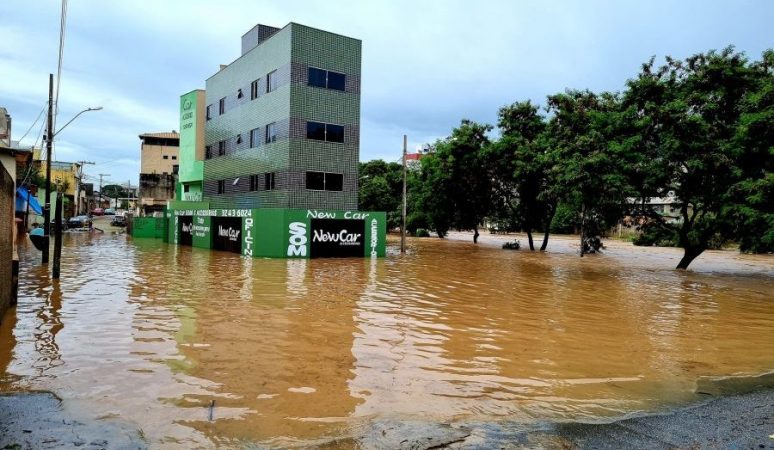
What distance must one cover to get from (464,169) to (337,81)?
13.7 meters

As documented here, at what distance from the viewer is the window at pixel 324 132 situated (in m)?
27.6

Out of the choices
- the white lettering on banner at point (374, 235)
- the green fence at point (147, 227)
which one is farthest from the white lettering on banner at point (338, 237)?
the green fence at point (147, 227)

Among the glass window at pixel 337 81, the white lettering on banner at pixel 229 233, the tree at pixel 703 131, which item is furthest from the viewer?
the white lettering on banner at pixel 229 233

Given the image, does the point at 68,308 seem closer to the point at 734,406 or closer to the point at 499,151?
the point at 734,406

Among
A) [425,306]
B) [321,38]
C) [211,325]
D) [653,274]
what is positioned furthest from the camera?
[321,38]

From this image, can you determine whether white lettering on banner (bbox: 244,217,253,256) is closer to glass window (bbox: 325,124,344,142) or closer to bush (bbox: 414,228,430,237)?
glass window (bbox: 325,124,344,142)

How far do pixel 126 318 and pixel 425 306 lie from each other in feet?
21.3

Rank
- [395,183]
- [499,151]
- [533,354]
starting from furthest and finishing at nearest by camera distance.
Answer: [395,183], [499,151], [533,354]

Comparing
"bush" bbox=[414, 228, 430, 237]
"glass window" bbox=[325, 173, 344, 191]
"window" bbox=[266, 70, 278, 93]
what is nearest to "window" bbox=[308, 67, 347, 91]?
"window" bbox=[266, 70, 278, 93]

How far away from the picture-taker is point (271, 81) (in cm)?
2892

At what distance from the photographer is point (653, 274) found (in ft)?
75.7

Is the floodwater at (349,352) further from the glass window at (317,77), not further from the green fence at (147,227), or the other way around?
the green fence at (147,227)

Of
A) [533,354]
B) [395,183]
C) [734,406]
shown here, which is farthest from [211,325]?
[395,183]

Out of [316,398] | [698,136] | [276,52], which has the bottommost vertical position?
[316,398]
